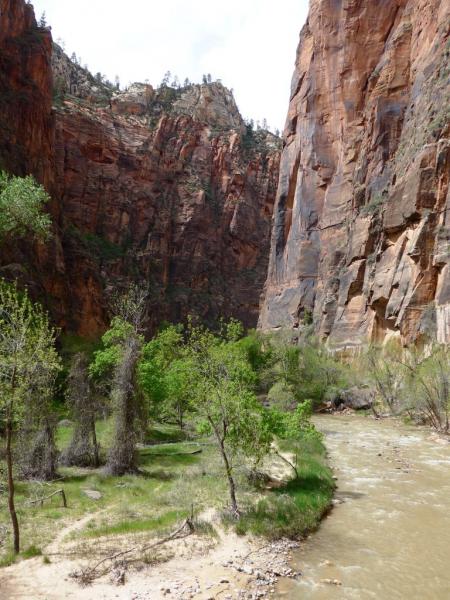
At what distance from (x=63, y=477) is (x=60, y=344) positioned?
90.4 ft

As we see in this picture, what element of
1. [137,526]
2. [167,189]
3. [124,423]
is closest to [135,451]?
[124,423]

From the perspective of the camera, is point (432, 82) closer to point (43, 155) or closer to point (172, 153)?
point (43, 155)

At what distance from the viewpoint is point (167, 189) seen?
105625 millimetres

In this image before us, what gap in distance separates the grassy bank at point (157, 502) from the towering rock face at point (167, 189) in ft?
166

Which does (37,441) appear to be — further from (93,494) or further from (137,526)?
(137,526)

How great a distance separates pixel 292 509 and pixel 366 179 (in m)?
55.7

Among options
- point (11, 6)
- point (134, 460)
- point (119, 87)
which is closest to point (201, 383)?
point (134, 460)

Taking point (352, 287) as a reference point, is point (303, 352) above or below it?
below

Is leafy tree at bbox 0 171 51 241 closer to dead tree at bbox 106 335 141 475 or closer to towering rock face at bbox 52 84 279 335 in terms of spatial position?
dead tree at bbox 106 335 141 475

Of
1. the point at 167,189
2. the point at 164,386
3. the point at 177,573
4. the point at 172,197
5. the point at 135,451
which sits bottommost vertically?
the point at 177,573

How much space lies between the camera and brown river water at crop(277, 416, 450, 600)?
9953 millimetres

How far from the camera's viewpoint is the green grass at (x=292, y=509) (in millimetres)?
12836

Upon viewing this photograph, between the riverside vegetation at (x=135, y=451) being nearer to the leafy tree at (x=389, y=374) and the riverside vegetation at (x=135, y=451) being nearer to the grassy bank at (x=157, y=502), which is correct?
the grassy bank at (x=157, y=502)

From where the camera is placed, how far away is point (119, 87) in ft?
423
